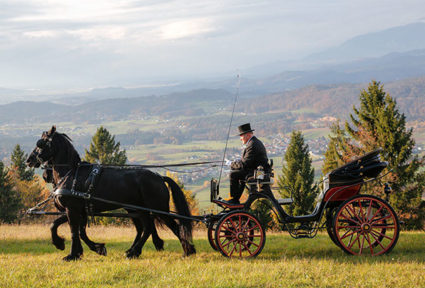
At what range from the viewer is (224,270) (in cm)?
643

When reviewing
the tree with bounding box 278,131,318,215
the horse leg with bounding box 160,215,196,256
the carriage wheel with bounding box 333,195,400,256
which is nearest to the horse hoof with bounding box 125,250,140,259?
the horse leg with bounding box 160,215,196,256

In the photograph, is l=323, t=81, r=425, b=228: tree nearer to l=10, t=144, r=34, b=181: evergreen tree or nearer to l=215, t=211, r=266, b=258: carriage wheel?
l=215, t=211, r=266, b=258: carriage wheel

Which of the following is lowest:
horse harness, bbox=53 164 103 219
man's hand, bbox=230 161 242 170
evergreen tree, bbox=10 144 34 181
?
evergreen tree, bbox=10 144 34 181

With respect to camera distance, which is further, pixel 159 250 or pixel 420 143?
pixel 420 143

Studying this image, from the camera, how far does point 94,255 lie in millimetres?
8289

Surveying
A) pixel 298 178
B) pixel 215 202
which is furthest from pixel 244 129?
pixel 298 178

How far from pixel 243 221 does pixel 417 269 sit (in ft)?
9.84

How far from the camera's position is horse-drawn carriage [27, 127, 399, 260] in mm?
7535

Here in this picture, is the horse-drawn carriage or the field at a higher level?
the horse-drawn carriage

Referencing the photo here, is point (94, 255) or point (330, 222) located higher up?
point (330, 222)

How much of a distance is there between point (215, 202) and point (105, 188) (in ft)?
7.09

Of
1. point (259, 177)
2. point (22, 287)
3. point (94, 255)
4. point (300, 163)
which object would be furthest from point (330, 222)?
point (300, 163)

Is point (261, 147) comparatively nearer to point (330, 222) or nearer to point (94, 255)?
point (330, 222)

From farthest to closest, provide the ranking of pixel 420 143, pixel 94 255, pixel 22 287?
pixel 420 143 < pixel 94 255 < pixel 22 287
